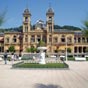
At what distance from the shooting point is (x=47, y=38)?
305ft

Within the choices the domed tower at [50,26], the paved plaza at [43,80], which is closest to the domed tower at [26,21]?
the domed tower at [50,26]

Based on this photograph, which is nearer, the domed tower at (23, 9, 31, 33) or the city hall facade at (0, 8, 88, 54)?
the city hall facade at (0, 8, 88, 54)

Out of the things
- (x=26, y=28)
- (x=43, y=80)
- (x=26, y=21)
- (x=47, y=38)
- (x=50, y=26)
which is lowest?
(x=43, y=80)

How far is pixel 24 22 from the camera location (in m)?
93.8

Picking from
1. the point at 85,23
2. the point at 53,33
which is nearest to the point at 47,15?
the point at 53,33

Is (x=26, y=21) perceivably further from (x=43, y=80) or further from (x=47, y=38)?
(x=43, y=80)

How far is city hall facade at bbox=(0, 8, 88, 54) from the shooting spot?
93.2 metres

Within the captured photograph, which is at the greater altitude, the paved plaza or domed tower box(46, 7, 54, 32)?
domed tower box(46, 7, 54, 32)

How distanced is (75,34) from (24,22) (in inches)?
674

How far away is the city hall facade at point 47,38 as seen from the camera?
306 feet

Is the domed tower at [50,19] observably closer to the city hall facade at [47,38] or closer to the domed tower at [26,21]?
the city hall facade at [47,38]

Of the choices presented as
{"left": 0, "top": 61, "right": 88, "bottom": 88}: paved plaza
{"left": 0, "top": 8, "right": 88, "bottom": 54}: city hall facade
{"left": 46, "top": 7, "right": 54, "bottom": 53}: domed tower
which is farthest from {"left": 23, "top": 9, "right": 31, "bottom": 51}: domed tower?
{"left": 0, "top": 61, "right": 88, "bottom": 88}: paved plaza

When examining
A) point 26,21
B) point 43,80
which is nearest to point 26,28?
point 26,21

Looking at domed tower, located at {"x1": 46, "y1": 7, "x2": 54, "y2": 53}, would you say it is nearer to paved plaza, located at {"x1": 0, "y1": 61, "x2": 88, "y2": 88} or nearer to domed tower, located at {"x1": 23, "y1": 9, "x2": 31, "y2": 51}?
domed tower, located at {"x1": 23, "y1": 9, "x2": 31, "y2": 51}
